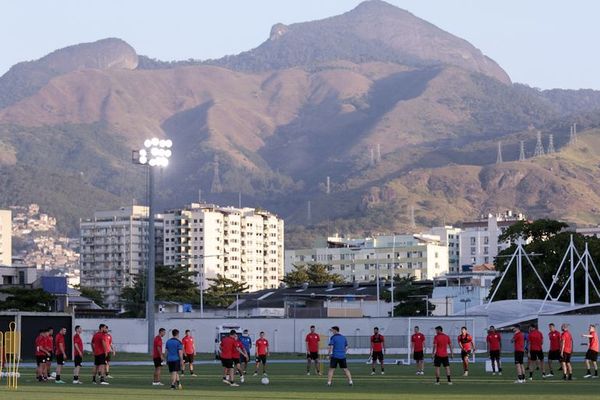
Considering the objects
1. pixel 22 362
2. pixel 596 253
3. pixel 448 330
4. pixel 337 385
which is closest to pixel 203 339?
pixel 448 330

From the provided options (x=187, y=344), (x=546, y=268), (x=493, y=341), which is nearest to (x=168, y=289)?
(x=546, y=268)

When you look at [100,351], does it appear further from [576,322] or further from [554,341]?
[576,322]

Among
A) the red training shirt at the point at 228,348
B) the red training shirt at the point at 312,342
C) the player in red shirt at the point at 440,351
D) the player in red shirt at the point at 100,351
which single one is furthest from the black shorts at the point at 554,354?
the player in red shirt at the point at 100,351

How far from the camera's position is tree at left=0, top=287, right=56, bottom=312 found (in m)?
114

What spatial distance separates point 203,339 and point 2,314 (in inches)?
1309

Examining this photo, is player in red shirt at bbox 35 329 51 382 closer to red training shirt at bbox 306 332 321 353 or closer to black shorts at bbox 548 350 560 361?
red training shirt at bbox 306 332 321 353

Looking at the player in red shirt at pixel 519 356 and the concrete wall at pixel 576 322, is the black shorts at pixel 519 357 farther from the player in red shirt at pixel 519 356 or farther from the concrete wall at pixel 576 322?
the concrete wall at pixel 576 322

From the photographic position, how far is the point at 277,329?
3836 inches

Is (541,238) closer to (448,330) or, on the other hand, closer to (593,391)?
(448,330)

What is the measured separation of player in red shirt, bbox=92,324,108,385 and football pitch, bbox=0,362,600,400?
57cm

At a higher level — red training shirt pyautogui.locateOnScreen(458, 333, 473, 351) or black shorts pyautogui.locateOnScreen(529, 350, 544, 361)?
red training shirt pyautogui.locateOnScreen(458, 333, 473, 351)

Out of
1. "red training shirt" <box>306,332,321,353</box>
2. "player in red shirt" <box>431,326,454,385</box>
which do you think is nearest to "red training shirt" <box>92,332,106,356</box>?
"player in red shirt" <box>431,326,454,385</box>

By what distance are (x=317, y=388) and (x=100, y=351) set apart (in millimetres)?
7031

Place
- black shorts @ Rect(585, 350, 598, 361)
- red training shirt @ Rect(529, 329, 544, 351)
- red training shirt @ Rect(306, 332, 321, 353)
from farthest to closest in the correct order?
red training shirt @ Rect(306, 332, 321, 353), red training shirt @ Rect(529, 329, 544, 351), black shorts @ Rect(585, 350, 598, 361)
